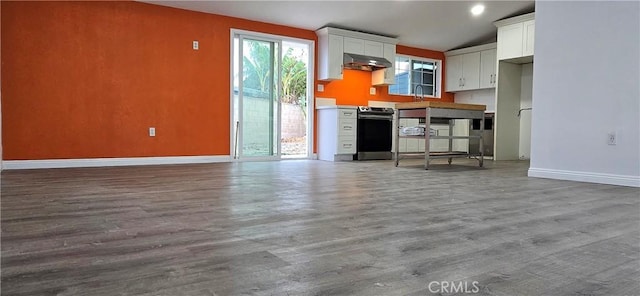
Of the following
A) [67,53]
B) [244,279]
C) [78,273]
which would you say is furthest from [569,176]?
[67,53]

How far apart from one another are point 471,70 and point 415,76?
996 millimetres

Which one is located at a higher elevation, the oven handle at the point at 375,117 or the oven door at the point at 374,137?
the oven handle at the point at 375,117

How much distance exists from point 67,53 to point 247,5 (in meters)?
2.20

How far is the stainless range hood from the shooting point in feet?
21.5

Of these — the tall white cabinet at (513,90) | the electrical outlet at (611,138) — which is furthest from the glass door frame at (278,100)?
the electrical outlet at (611,138)

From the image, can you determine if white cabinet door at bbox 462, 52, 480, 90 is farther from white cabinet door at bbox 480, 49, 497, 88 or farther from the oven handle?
the oven handle

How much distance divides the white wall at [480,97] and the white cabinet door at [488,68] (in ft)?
0.88

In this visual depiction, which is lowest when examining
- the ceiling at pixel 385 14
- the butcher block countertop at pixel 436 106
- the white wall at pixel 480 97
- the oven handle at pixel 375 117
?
the oven handle at pixel 375 117

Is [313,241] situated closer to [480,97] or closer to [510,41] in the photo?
[510,41]

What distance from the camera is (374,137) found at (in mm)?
6629

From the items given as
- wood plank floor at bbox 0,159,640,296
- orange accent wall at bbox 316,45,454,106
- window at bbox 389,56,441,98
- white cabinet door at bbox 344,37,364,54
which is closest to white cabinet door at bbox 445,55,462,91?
window at bbox 389,56,441,98

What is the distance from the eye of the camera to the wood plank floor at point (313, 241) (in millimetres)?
1109

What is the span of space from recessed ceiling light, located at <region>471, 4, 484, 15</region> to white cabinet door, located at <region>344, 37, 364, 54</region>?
1.72 meters

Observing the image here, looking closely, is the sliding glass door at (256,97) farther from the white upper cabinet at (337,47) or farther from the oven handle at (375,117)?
the oven handle at (375,117)
